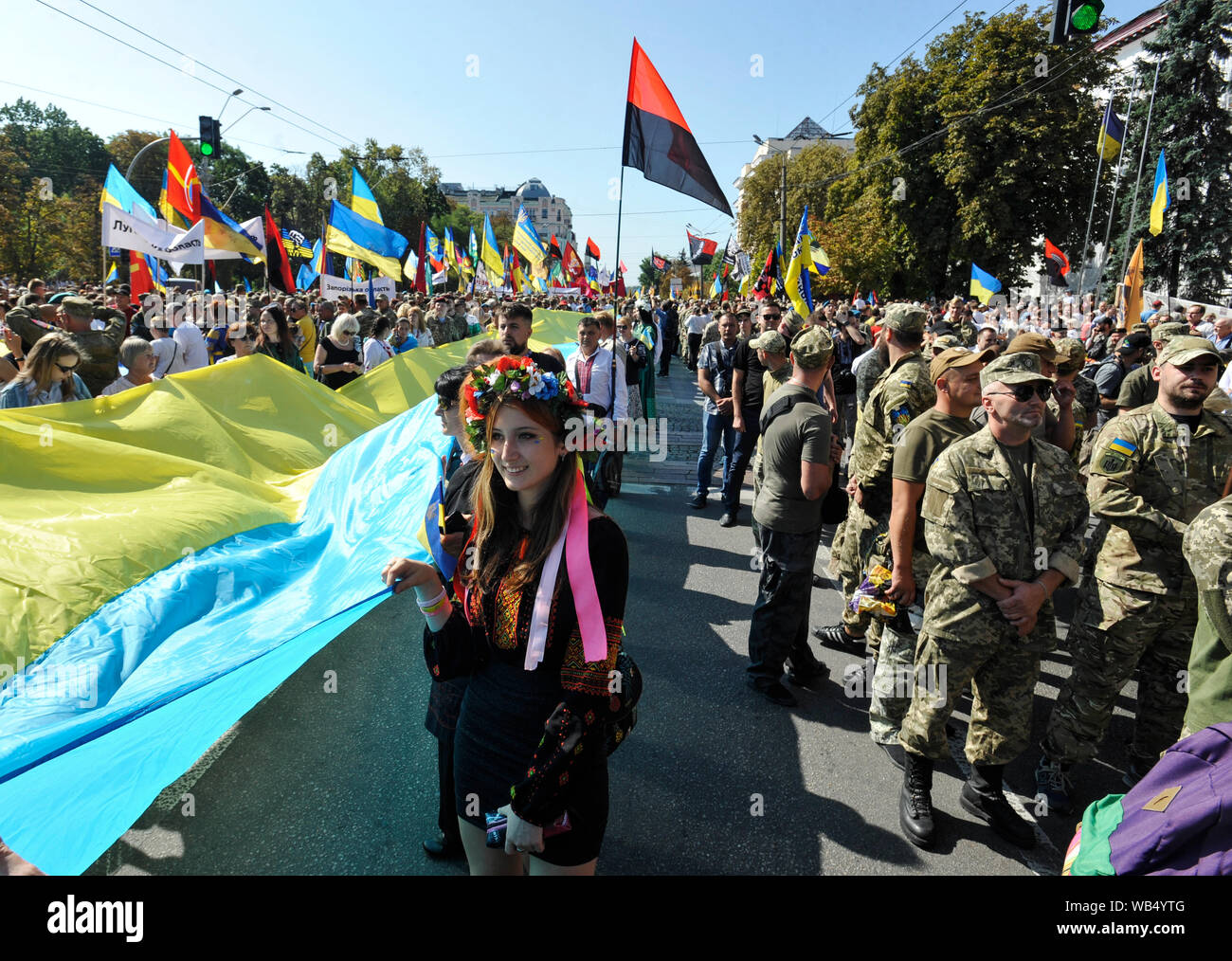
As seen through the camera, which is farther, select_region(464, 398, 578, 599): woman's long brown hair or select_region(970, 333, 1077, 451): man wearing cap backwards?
select_region(970, 333, 1077, 451): man wearing cap backwards

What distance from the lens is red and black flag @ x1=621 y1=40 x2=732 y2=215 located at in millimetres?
6629

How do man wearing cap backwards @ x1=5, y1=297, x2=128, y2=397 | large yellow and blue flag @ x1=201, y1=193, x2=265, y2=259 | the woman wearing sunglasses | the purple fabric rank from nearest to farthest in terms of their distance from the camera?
the purple fabric
the woman wearing sunglasses
man wearing cap backwards @ x1=5, y1=297, x2=128, y2=397
large yellow and blue flag @ x1=201, y1=193, x2=265, y2=259

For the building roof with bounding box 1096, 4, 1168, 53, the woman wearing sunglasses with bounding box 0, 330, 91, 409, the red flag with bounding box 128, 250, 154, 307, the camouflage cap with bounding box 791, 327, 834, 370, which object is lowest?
the woman wearing sunglasses with bounding box 0, 330, 91, 409

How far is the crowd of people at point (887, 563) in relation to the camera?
2014 mm

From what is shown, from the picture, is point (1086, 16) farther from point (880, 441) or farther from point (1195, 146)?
point (1195, 146)

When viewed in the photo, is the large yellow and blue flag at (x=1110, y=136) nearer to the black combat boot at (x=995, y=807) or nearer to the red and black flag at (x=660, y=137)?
the red and black flag at (x=660, y=137)

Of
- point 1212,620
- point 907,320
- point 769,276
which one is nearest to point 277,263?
point 769,276

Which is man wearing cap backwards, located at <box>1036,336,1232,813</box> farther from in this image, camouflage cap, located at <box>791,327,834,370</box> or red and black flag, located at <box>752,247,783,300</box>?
red and black flag, located at <box>752,247,783,300</box>

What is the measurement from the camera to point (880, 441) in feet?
15.4

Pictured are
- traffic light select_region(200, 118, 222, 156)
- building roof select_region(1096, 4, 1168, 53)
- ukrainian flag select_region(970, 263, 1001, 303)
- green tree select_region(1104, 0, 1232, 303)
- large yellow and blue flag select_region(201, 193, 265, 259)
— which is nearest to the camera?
large yellow and blue flag select_region(201, 193, 265, 259)

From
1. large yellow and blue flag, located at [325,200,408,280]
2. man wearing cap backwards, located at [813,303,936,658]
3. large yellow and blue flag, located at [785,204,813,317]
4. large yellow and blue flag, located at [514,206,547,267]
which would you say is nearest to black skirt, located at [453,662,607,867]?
man wearing cap backwards, located at [813,303,936,658]

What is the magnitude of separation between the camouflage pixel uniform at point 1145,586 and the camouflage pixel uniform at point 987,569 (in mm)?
489

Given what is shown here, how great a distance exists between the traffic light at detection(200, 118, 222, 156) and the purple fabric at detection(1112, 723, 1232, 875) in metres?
17.0
